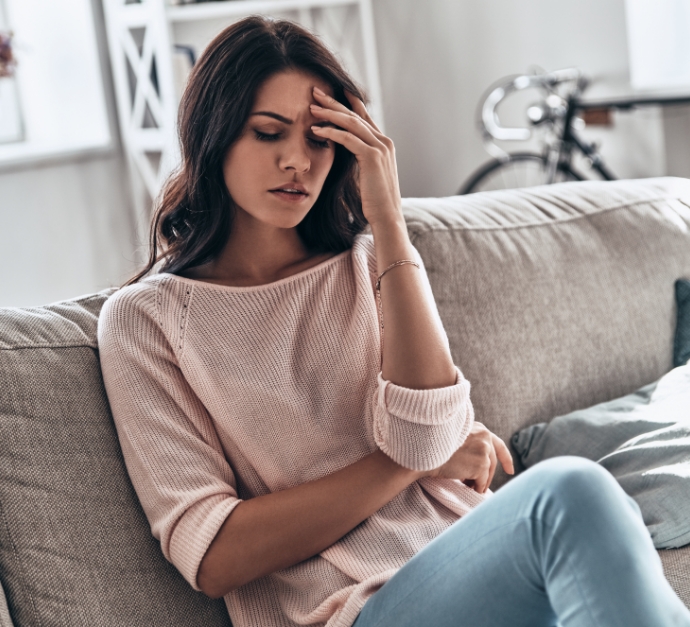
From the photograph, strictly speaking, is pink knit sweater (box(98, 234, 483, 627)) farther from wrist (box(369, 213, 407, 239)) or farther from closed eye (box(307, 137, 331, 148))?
closed eye (box(307, 137, 331, 148))

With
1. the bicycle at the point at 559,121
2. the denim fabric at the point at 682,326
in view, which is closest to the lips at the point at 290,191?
the denim fabric at the point at 682,326

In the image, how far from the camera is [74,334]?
4.08 feet

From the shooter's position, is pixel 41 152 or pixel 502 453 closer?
pixel 502 453

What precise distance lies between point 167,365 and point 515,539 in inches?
19.6

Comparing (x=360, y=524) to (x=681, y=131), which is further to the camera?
(x=681, y=131)

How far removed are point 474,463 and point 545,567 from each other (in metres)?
0.35

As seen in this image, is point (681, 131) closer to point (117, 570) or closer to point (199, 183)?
point (199, 183)

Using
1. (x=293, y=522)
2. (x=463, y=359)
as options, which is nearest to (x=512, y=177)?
(x=463, y=359)

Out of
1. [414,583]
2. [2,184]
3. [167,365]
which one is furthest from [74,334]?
[2,184]

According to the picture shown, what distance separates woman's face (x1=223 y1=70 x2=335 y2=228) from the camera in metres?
1.23

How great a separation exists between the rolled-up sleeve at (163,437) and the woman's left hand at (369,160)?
1.11 feet

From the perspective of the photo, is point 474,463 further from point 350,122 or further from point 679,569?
point 350,122

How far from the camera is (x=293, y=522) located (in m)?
1.09

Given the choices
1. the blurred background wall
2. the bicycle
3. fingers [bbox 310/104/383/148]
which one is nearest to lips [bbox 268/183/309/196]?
fingers [bbox 310/104/383/148]
